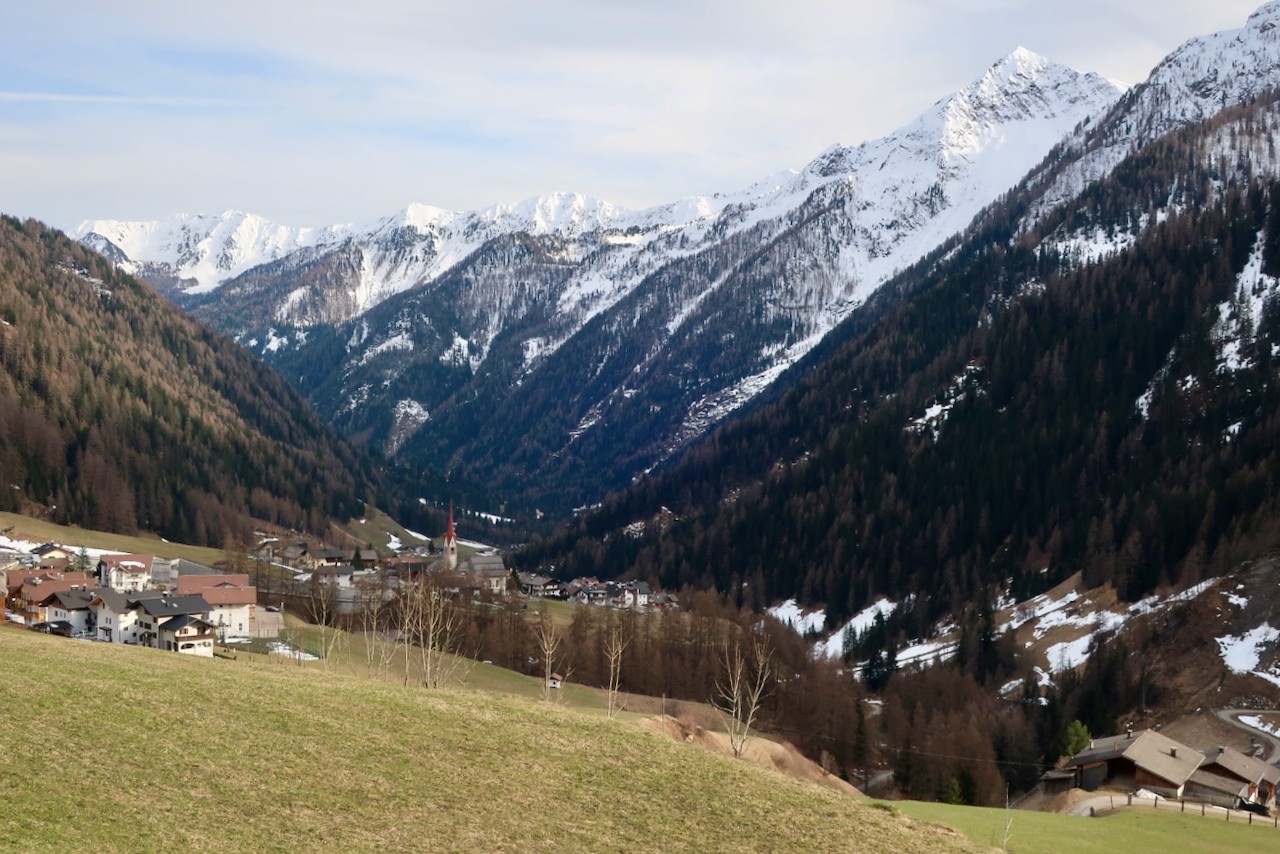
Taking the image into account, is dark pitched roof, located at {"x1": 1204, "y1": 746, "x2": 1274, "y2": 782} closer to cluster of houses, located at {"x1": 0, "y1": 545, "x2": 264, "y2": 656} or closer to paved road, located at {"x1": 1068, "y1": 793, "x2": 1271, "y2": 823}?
paved road, located at {"x1": 1068, "y1": 793, "x2": 1271, "y2": 823}

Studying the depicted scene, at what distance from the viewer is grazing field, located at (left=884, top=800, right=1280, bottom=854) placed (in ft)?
148

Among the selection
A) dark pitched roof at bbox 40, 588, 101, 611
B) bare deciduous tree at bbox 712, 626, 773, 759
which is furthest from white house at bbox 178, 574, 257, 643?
bare deciduous tree at bbox 712, 626, 773, 759

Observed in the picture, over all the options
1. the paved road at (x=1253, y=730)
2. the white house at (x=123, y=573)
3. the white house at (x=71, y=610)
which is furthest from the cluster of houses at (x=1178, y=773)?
the white house at (x=123, y=573)

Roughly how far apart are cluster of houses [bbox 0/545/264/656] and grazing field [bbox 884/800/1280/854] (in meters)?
61.7

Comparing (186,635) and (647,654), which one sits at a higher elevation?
(186,635)

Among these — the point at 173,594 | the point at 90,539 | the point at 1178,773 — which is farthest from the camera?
the point at 90,539

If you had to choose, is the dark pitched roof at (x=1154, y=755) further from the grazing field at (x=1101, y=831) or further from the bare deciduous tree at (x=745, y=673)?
the bare deciduous tree at (x=745, y=673)

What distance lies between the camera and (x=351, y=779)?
3759 centimetres

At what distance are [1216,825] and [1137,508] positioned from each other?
134271mm

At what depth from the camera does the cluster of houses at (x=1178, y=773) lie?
7094 cm

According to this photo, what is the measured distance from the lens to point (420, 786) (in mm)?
38000

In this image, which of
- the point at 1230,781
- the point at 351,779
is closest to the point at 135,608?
the point at 351,779

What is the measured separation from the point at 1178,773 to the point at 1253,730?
33.4 m

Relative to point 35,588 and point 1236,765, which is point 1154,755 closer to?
point 1236,765
